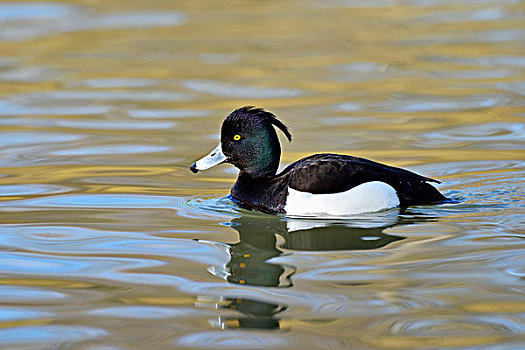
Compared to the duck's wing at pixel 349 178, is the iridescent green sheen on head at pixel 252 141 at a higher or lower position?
higher

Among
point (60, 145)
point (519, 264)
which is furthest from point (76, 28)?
point (519, 264)

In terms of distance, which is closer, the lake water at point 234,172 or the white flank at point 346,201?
the lake water at point 234,172

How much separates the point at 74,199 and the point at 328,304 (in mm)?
3636

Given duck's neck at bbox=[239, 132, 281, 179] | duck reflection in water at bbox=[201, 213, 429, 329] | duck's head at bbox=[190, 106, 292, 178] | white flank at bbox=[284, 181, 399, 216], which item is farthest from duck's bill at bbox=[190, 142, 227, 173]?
white flank at bbox=[284, 181, 399, 216]

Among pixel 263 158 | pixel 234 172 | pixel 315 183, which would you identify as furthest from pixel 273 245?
pixel 234 172

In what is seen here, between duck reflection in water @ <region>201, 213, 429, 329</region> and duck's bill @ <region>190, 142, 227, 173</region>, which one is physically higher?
duck's bill @ <region>190, 142, 227, 173</region>

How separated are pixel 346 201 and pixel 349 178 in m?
0.19

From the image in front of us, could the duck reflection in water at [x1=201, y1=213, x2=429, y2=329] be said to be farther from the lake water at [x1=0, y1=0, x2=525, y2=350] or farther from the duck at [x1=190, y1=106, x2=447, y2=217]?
the duck at [x1=190, y1=106, x2=447, y2=217]

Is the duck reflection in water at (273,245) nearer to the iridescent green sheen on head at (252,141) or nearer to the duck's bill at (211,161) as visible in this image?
the iridescent green sheen on head at (252,141)

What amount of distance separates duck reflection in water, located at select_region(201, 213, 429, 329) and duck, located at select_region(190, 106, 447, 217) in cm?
15

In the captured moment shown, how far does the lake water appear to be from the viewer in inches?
200

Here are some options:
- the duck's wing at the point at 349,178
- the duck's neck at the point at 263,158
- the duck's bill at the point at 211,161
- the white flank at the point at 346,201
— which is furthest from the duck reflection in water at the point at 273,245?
the duck's bill at the point at 211,161

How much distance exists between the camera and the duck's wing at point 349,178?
737 cm

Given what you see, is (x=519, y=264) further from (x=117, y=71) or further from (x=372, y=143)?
(x=117, y=71)
